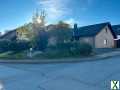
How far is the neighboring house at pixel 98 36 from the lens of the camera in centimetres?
3309

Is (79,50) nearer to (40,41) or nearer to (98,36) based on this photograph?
(40,41)

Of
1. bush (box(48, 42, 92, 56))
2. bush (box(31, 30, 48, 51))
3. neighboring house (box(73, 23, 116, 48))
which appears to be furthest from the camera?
neighboring house (box(73, 23, 116, 48))

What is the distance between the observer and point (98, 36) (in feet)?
110

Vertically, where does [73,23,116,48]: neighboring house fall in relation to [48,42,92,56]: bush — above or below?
above

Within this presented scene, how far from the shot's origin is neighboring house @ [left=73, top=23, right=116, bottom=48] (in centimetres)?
3309

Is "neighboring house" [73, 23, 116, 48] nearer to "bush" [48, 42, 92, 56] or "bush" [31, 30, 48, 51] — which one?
"bush" [31, 30, 48, 51]

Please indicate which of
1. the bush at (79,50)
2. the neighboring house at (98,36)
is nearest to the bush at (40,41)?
the bush at (79,50)

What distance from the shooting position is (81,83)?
8625 mm

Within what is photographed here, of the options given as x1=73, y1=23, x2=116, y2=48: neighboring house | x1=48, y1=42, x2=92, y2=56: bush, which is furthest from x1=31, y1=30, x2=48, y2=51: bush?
x1=73, y1=23, x2=116, y2=48: neighboring house

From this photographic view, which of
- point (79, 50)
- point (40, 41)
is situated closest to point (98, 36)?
point (40, 41)

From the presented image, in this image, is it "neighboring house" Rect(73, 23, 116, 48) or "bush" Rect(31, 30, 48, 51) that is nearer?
"bush" Rect(31, 30, 48, 51)

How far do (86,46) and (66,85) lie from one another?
15.2 metres

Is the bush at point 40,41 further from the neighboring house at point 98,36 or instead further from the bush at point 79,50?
the neighboring house at point 98,36

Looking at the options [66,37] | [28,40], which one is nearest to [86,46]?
[66,37]
